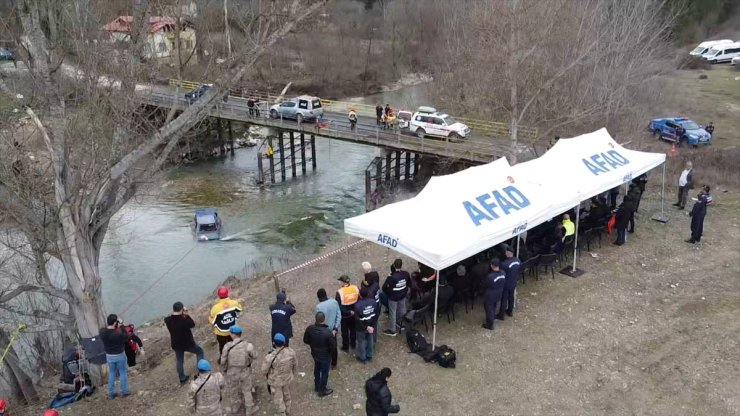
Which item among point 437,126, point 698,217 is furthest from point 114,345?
point 437,126

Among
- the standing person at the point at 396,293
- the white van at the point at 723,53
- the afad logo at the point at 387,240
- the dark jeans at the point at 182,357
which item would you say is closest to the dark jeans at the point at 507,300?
the standing person at the point at 396,293

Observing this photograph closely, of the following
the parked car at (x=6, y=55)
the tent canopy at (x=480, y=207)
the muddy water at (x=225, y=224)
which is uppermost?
the parked car at (x=6, y=55)

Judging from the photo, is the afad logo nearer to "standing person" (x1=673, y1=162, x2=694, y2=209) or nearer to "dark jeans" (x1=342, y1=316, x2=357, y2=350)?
"dark jeans" (x1=342, y1=316, x2=357, y2=350)

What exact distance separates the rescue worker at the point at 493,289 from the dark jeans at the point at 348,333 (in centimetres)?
247

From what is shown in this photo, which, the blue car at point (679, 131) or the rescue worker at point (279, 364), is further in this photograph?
the blue car at point (679, 131)

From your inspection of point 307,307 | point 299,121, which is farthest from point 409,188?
point 307,307

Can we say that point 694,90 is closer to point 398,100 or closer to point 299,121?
point 398,100

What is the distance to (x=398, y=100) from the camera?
52.5 m

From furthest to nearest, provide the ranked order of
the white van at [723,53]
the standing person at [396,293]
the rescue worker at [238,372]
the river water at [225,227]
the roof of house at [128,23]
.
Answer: the white van at [723,53] → the river water at [225,227] → the roof of house at [128,23] → the standing person at [396,293] → the rescue worker at [238,372]

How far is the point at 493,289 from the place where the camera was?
405 inches

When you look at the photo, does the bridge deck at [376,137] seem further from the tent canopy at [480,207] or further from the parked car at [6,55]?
the parked car at [6,55]

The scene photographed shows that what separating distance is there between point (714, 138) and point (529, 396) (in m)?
31.0

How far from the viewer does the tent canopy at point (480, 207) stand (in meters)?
10.1

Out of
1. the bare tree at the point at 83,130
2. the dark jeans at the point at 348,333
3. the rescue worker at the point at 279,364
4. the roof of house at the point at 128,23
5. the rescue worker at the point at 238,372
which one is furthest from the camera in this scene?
the roof of house at the point at 128,23
